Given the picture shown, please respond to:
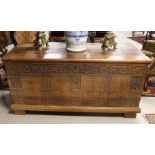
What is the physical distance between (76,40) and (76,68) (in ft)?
0.83

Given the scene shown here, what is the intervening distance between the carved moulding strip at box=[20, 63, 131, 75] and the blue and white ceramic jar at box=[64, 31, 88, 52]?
0.20 metres

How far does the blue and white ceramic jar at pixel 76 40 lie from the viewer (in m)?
1.55

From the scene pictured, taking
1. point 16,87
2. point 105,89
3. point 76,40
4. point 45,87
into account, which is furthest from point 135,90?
point 16,87

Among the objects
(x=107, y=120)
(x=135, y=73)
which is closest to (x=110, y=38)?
(x=135, y=73)

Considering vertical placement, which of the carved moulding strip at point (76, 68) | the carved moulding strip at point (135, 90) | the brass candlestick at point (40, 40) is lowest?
the carved moulding strip at point (135, 90)

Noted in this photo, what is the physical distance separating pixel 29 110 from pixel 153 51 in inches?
75.3

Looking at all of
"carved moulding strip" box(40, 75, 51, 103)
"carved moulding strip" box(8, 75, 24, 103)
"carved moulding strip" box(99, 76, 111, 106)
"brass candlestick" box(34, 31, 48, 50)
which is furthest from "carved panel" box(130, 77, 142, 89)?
"carved moulding strip" box(8, 75, 24, 103)

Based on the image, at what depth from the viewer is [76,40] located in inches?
63.1

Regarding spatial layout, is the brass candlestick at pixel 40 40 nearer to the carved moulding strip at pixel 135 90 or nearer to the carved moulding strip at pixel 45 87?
the carved moulding strip at pixel 45 87

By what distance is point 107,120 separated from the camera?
183 centimetres

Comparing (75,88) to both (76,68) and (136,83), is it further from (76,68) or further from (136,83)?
(136,83)

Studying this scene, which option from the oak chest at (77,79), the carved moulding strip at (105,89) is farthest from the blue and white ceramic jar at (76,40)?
the carved moulding strip at (105,89)

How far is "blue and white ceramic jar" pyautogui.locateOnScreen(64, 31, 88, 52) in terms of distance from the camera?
155cm
